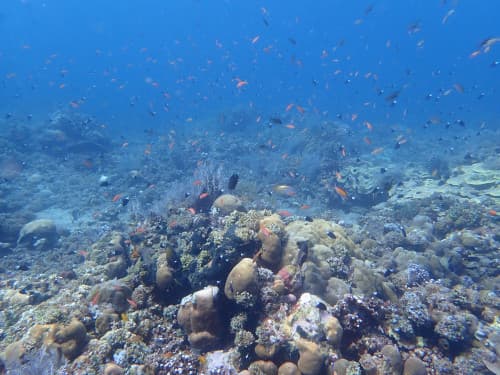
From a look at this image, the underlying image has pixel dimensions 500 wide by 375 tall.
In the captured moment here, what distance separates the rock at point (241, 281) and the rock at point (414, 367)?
2.94 metres

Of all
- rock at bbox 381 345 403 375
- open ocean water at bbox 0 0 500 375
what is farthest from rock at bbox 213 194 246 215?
rock at bbox 381 345 403 375

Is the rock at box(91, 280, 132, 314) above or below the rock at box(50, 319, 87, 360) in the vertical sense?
above

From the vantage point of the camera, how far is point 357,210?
53.8ft

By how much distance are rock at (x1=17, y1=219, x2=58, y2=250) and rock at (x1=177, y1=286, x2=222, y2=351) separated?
40.1ft

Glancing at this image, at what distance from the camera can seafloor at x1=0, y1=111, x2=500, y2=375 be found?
18.0 ft

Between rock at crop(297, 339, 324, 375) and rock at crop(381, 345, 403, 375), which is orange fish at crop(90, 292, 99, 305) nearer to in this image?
rock at crop(297, 339, 324, 375)

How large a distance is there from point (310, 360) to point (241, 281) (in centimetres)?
175

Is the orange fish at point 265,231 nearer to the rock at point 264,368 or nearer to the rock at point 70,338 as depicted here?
the rock at point 264,368

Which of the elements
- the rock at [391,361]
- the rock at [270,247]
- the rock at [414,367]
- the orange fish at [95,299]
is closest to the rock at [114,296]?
the orange fish at [95,299]

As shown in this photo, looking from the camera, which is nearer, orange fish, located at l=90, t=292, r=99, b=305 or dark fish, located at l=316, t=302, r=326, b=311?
dark fish, located at l=316, t=302, r=326, b=311

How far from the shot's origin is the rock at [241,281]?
5.76 m

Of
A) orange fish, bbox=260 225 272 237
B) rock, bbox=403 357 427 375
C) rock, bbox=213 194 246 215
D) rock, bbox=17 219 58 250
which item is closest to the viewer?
rock, bbox=403 357 427 375

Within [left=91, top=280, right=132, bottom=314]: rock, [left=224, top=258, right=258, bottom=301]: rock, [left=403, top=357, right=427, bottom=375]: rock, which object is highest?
[left=224, top=258, right=258, bottom=301]: rock

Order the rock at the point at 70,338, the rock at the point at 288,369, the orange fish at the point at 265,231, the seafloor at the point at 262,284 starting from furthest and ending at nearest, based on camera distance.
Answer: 1. the orange fish at the point at 265,231
2. the rock at the point at 70,338
3. the seafloor at the point at 262,284
4. the rock at the point at 288,369
